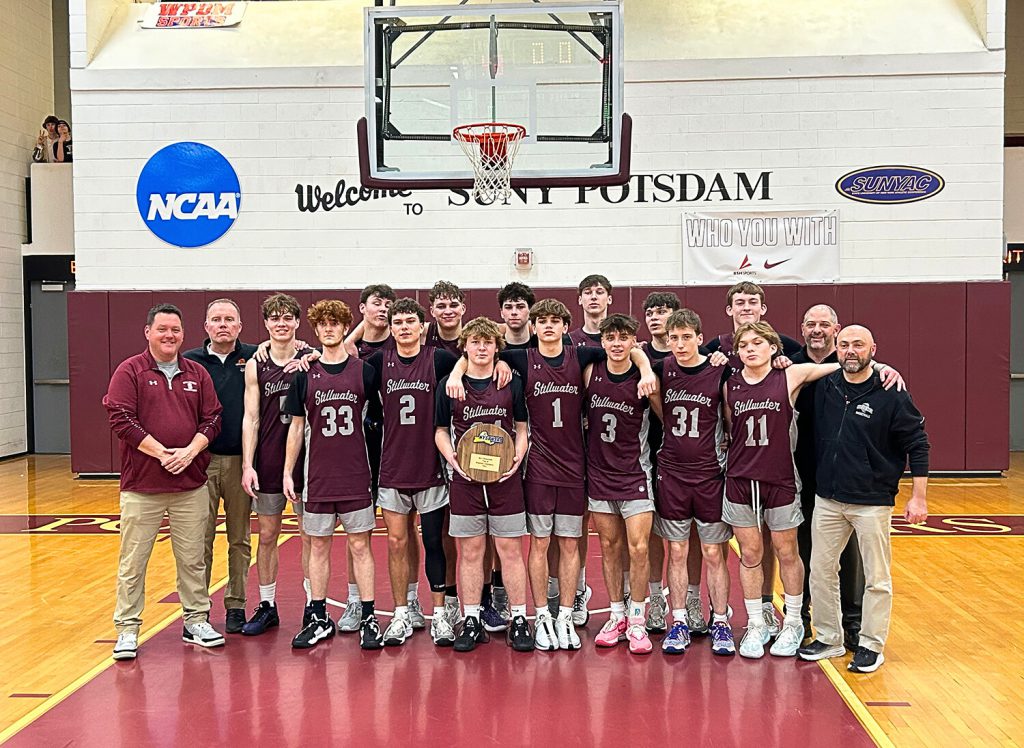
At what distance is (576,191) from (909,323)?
456 cm

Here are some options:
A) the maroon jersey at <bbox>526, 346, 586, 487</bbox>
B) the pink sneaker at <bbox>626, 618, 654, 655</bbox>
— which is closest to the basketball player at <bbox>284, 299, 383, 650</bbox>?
the maroon jersey at <bbox>526, 346, 586, 487</bbox>

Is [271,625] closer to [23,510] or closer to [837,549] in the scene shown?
[837,549]

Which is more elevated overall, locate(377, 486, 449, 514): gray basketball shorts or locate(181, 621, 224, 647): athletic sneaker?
locate(377, 486, 449, 514): gray basketball shorts

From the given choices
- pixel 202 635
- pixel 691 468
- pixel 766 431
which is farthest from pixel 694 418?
pixel 202 635

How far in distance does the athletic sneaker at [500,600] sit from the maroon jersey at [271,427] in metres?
1.54

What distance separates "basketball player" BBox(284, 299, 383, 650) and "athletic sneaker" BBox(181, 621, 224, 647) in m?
0.51

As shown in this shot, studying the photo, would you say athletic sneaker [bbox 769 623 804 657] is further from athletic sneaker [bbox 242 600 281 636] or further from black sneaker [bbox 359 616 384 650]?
athletic sneaker [bbox 242 600 281 636]

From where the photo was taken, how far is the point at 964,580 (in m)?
7.43

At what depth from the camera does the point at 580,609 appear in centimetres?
636

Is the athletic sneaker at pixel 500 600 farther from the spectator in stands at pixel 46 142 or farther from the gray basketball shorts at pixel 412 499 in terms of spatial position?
the spectator in stands at pixel 46 142

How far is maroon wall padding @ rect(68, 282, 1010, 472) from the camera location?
12344mm

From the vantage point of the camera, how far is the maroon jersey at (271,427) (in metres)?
6.11

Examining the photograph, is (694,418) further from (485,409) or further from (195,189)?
(195,189)

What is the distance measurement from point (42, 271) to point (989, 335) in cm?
1388
